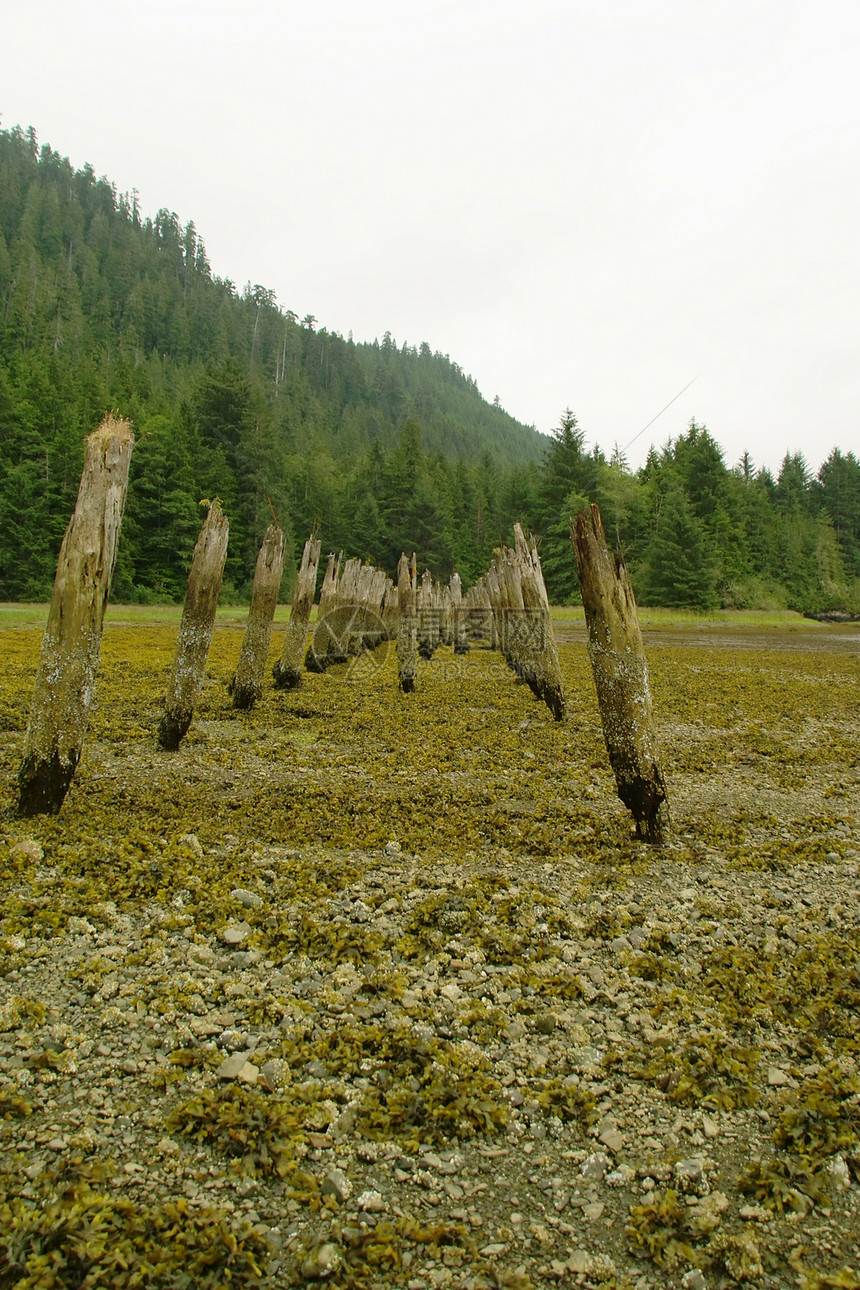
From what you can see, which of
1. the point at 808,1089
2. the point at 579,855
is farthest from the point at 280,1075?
the point at 579,855

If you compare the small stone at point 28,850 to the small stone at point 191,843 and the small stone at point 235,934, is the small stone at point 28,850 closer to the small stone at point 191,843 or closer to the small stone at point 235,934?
the small stone at point 191,843

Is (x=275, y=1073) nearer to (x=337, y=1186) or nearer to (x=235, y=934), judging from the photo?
(x=337, y=1186)

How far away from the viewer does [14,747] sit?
9336 millimetres

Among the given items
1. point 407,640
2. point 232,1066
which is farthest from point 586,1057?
point 407,640

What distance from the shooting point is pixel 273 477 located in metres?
63.0

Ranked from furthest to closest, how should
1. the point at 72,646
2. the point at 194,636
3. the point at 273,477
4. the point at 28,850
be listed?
1. the point at 273,477
2. the point at 194,636
3. the point at 72,646
4. the point at 28,850

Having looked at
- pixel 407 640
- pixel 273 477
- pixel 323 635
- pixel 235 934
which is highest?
pixel 273 477

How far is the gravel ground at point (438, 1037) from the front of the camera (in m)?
2.65

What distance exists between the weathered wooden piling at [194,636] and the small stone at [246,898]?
16.5ft

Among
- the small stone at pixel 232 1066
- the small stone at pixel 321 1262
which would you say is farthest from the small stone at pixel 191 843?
the small stone at pixel 321 1262

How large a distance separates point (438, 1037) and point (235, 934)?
168 cm

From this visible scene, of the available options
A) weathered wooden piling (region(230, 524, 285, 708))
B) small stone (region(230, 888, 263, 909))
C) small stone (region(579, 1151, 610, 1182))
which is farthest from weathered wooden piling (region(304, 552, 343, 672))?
small stone (region(579, 1151, 610, 1182))

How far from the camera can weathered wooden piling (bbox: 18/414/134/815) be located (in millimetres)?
6812

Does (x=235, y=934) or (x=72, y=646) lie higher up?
(x=72, y=646)
